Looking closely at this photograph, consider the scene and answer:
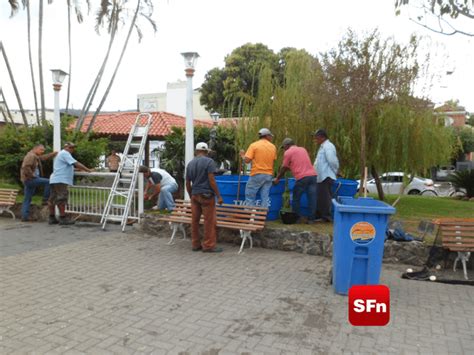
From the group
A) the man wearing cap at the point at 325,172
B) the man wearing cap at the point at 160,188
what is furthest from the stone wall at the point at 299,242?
the man wearing cap at the point at 325,172

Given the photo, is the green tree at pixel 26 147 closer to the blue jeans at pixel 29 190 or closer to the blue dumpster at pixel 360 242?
the blue jeans at pixel 29 190

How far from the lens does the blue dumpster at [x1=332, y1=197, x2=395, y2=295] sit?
460cm

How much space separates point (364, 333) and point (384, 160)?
6863mm

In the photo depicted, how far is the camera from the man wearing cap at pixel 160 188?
884 cm

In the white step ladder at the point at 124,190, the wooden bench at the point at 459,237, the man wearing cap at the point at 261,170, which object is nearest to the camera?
the wooden bench at the point at 459,237

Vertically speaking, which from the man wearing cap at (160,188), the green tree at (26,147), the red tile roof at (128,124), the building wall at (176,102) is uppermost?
the building wall at (176,102)

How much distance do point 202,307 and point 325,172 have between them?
395cm

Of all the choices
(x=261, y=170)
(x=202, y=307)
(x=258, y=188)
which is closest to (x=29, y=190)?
(x=258, y=188)

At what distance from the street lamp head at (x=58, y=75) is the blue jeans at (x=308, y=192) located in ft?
19.9

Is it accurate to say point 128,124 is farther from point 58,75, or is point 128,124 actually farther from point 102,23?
point 58,75

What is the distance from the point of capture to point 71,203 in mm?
9555

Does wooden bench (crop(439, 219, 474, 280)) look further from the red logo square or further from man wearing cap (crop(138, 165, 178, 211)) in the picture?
Result: man wearing cap (crop(138, 165, 178, 211))

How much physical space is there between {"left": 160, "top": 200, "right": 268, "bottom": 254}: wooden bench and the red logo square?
2352 mm

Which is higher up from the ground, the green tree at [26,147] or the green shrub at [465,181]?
the green tree at [26,147]
